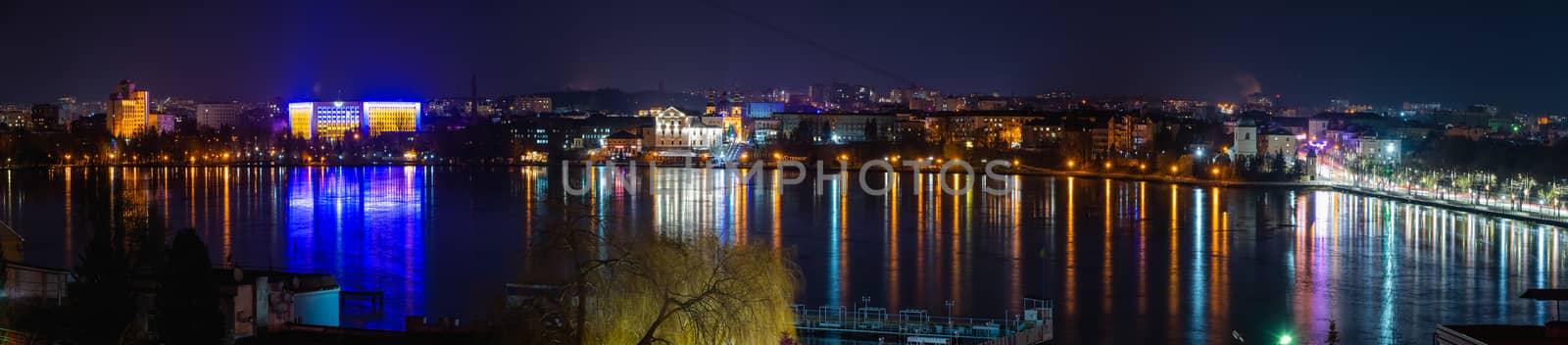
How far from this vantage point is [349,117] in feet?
156

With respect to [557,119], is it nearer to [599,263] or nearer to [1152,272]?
[1152,272]

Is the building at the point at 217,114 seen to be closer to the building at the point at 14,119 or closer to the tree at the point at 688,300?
the building at the point at 14,119

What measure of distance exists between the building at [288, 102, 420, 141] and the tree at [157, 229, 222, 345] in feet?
139

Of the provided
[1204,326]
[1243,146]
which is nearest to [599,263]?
[1204,326]

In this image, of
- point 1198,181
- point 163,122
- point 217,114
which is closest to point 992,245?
point 1198,181

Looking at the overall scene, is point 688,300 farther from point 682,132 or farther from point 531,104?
point 531,104

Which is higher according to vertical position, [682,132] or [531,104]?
[531,104]

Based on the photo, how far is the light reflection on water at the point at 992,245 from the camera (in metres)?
8.01

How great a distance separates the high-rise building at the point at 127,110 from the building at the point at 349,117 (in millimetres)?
4746

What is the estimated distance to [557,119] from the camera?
156ft

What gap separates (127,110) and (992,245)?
125ft

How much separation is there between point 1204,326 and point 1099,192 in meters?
13.3

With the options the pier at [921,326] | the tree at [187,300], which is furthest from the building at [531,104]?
the tree at [187,300]

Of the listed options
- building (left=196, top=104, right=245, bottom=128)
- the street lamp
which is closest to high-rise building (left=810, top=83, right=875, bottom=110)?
building (left=196, top=104, right=245, bottom=128)
